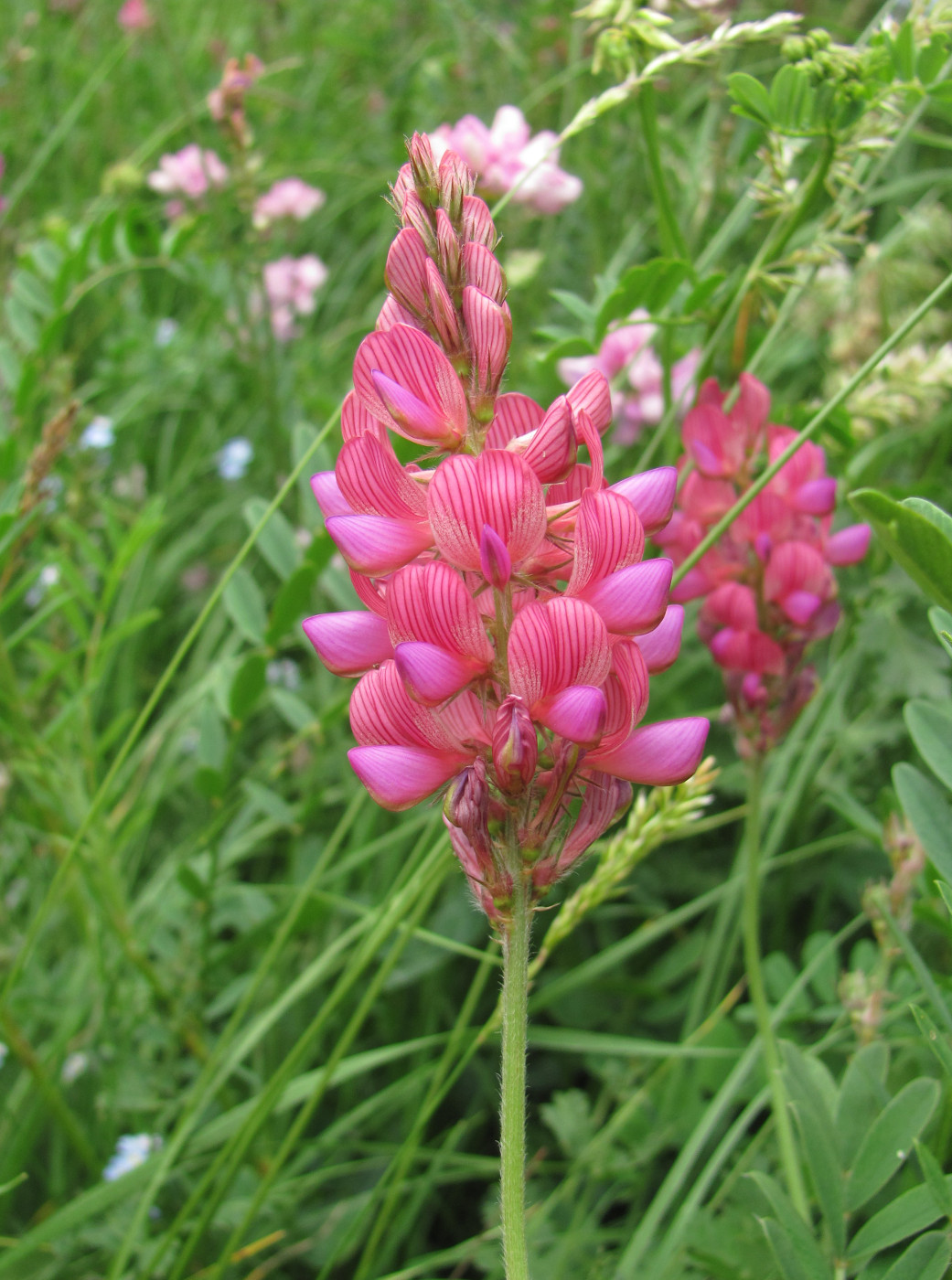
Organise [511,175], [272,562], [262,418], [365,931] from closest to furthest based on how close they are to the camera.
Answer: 1. [365,931]
2. [272,562]
3. [511,175]
4. [262,418]

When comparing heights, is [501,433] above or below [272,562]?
above

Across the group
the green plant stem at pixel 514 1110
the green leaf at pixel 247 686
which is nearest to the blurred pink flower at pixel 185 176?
the green leaf at pixel 247 686

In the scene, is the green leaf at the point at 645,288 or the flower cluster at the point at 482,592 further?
the green leaf at the point at 645,288

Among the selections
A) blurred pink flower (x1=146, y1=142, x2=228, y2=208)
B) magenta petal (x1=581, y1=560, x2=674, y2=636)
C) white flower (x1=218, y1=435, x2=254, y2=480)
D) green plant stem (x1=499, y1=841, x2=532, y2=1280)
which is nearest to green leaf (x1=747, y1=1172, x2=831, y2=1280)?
green plant stem (x1=499, y1=841, x2=532, y2=1280)

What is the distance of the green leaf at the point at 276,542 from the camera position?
163 cm

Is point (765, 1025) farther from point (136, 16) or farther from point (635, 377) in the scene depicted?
point (136, 16)

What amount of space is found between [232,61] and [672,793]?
169 cm

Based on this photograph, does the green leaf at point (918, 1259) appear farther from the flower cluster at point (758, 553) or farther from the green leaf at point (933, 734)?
the flower cluster at point (758, 553)

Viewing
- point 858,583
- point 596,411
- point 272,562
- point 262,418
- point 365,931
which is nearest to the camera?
point 596,411

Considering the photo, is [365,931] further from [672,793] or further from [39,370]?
[39,370]

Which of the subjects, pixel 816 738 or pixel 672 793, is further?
pixel 816 738

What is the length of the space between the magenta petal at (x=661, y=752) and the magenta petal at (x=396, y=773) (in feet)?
0.44

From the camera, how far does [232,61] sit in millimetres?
2043

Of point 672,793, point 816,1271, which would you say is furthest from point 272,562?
point 816,1271
